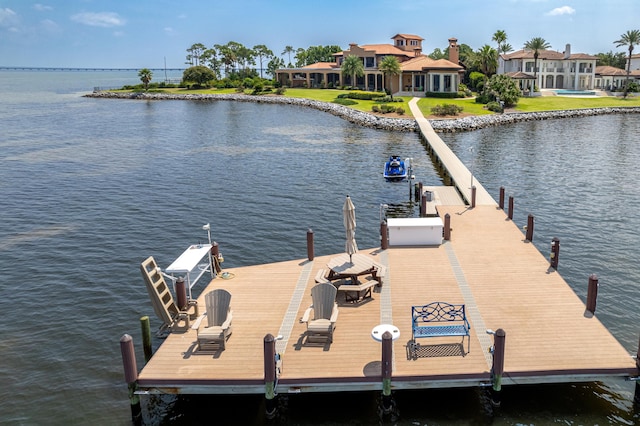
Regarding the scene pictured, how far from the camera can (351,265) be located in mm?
18297

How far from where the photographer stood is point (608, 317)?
1953cm

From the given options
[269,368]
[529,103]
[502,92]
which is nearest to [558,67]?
[529,103]

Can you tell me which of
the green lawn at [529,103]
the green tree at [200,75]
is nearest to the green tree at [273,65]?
the green tree at [200,75]

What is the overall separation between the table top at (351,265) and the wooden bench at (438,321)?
232cm

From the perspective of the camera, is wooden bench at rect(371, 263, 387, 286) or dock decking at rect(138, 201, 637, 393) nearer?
dock decking at rect(138, 201, 637, 393)

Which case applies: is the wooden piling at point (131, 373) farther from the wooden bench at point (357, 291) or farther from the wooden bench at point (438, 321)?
the wooden bench at point (438, 321)

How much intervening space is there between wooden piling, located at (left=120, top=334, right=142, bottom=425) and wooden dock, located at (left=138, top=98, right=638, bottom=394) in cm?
24

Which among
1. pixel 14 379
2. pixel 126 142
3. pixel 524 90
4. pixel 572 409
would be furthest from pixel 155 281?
pixel 524 90

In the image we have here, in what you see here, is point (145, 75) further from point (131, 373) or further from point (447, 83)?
point (131, 373)

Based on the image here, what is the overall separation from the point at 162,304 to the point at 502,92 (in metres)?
75.0

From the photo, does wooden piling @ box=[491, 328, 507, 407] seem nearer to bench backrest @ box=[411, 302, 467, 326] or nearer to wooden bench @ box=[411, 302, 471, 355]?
wooden bench @ box=[411, 302, 471, 355]

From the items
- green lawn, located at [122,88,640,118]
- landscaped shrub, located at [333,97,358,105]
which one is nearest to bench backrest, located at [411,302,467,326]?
green lawn, located at [122,88,640,118]

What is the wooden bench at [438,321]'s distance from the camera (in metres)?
14.7

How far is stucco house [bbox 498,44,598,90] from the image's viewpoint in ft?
339
